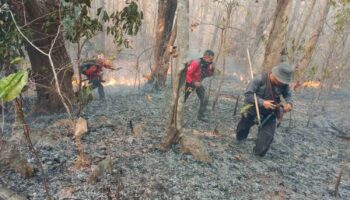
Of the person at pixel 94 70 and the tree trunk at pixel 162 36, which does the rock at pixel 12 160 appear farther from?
the tree trunk at pixel 162 36

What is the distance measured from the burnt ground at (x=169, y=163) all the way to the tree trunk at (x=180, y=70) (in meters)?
0.53

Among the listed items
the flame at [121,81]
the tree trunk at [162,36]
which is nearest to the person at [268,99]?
the tree trunk at [162,36]

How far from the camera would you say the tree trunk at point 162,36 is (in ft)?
33.3

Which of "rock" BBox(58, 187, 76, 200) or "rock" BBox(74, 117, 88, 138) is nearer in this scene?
"rock" BBox(58, 187, 76, 200)

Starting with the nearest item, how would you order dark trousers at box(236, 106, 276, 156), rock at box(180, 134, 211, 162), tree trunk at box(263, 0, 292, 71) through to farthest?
rock at box(180, 134, 211, 162) → dark trousers at box(236, 106, 276, 156) → tree trunk at box(263, 0, 292, 71)

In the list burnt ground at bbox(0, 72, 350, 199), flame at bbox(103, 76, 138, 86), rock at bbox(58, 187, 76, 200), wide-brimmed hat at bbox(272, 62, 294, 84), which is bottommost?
flame at bbox(103, 76, 138, 86)

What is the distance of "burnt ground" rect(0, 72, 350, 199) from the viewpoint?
14.1 ft

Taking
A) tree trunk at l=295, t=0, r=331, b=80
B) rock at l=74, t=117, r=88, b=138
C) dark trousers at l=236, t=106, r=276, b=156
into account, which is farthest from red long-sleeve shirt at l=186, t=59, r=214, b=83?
tree trunk at l=295, t=0, r=331, b=80

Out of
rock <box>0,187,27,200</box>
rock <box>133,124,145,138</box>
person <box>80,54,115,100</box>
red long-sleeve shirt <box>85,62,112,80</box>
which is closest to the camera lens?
rock <box>0,187,27,200</box>

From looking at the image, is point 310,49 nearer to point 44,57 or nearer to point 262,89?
point 262,89

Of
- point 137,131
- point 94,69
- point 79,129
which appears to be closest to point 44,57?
point 94,69

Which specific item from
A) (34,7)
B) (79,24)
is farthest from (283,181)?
(34,7)

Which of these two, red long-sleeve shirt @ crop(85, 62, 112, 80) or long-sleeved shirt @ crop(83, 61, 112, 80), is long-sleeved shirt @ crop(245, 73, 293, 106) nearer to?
long-sleeved shirt @ crop(83, 61, 112, 80)

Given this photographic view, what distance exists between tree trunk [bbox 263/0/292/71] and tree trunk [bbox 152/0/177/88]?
3.79 meters
